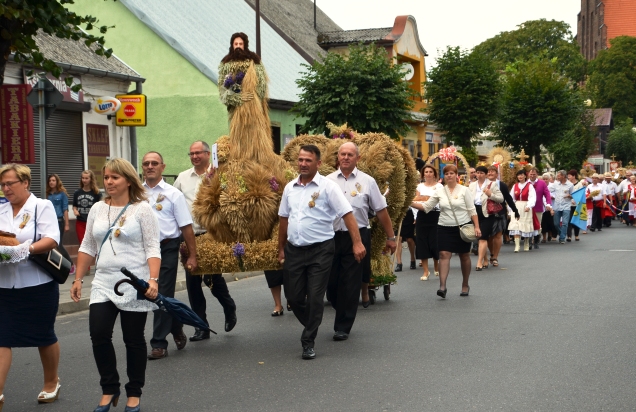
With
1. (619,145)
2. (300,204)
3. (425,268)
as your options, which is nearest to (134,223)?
(300,204)

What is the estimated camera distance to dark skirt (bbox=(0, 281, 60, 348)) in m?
6.48

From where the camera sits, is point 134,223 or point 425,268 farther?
point 425,268

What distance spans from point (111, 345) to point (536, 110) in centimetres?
4170

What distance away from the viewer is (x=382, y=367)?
25.5ft

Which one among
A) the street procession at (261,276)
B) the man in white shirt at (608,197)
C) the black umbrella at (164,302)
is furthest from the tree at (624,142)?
the black umbrella at (164,302)

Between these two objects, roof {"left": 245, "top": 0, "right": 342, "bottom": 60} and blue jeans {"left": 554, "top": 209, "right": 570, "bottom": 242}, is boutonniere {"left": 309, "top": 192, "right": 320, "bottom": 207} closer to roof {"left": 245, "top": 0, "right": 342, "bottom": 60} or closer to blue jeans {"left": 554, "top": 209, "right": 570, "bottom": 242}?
blue jeans {"left": 554, "top": 209, "right": 570, "bottom": 242}

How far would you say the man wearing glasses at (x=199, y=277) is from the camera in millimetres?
9227

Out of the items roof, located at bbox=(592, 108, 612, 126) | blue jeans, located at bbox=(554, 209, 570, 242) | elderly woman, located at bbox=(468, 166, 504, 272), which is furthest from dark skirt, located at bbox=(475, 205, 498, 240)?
roof, located at bbox=(592, 108, 612, 126)

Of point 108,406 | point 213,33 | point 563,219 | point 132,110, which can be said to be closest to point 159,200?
point 108,406

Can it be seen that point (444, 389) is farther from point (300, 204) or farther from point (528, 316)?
point (528, 316)

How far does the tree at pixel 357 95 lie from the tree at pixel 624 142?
68296mm

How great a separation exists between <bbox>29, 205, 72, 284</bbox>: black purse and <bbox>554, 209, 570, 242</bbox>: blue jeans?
2010 centimetres

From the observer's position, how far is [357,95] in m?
26.9

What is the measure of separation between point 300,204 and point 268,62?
83.4 ft
